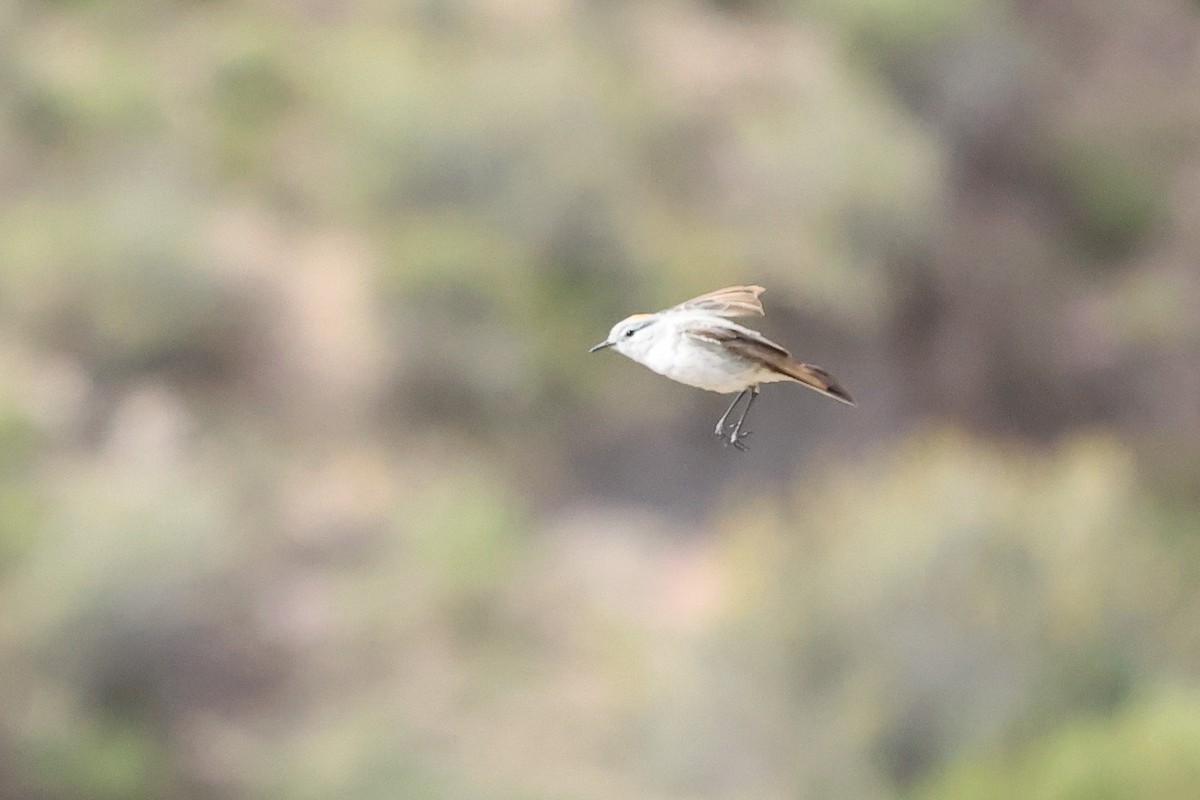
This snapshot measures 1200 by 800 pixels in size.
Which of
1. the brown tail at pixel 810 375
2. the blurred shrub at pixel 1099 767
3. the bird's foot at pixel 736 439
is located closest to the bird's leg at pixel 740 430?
the bird's foot at pixel 736 439

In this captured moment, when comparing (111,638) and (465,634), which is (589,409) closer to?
(465,634)

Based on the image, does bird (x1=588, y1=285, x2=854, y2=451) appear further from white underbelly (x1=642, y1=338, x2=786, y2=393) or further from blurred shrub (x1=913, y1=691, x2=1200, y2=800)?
A: blurred shrub (x1=913, y1=691, x2=1200, y2=800)

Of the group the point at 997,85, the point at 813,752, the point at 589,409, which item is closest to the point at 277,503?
the point at 589,409

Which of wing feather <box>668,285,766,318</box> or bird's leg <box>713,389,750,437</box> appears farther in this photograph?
bird's leg <box>713,389,750,437</box>

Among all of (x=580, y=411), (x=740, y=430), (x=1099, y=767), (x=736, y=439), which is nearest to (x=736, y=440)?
(x=736, y=439)

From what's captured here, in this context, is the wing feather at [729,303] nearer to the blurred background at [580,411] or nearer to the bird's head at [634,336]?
the bird's head at [634,336]

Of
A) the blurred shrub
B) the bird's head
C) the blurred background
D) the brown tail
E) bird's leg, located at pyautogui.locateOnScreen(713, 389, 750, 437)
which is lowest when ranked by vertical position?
the brown tail

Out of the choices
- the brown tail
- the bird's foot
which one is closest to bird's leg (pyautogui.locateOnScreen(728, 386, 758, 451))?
the bird's foot
